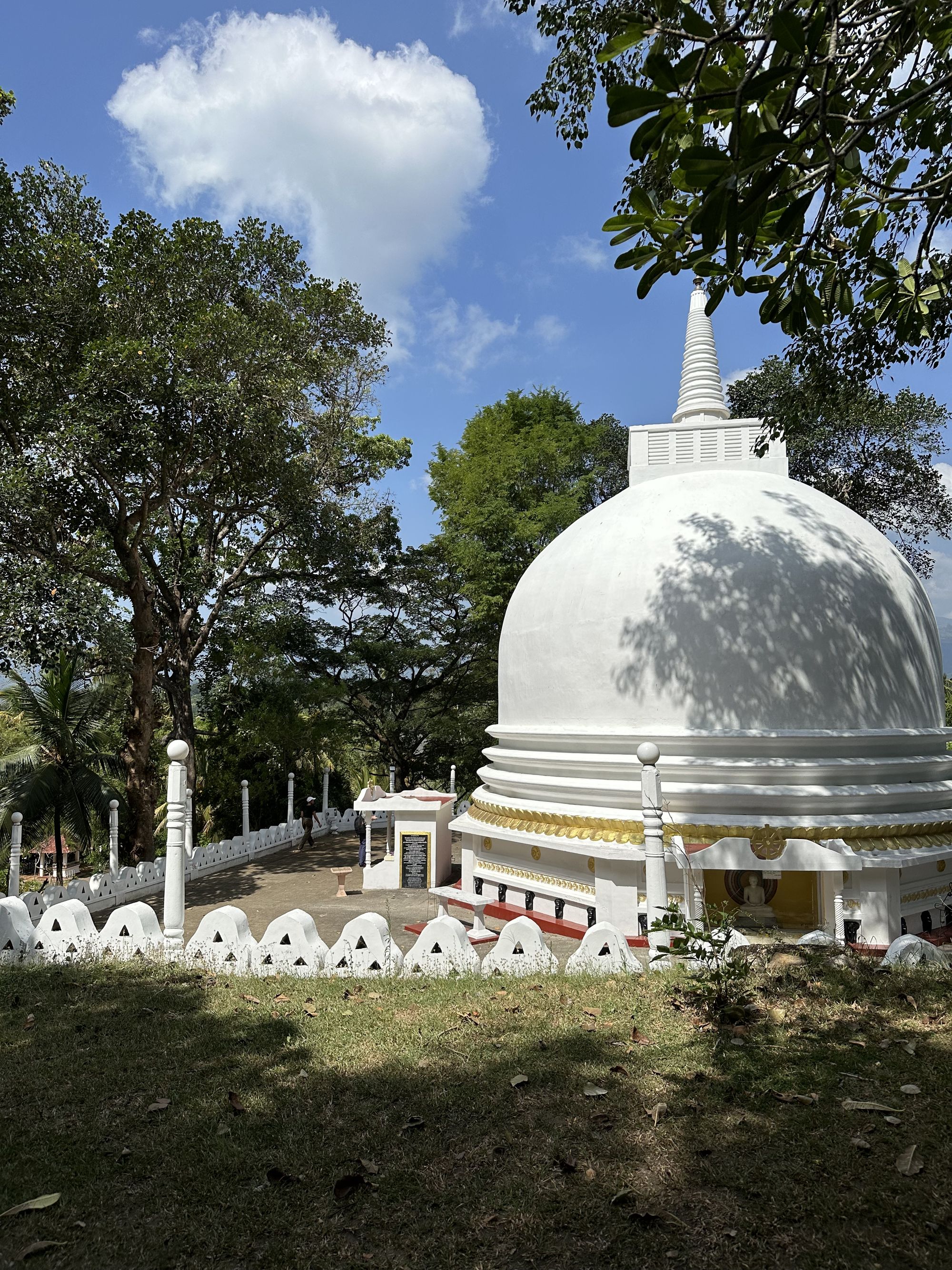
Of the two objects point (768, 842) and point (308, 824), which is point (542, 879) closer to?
point (768, 842)

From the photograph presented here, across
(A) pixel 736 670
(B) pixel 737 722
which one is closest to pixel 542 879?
(B) pixel 737 722

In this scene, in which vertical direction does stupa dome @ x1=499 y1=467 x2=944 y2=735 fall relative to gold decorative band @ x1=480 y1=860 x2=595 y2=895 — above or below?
above

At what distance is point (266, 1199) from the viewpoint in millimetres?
3836

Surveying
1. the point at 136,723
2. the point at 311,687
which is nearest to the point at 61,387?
the point at 136,723

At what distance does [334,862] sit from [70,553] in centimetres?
984

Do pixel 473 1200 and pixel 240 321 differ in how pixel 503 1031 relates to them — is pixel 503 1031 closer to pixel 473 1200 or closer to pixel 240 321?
pixel 473 1200

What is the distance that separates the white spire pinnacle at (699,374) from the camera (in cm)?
1641

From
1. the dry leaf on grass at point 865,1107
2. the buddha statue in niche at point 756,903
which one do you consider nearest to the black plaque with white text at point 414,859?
the buddha statue in niche at point 756,903

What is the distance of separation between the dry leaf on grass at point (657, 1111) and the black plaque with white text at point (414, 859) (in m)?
12.3

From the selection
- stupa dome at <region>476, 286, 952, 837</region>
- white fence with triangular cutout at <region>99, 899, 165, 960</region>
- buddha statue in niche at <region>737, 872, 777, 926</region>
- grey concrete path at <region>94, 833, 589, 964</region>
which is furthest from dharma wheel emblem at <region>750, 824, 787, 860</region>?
white fence with triangular cutout at <region>99, 899, 165, 960</region>

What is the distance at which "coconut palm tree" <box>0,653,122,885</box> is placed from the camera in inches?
709

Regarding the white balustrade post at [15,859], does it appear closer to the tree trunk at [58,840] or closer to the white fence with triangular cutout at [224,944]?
the white fence with triangular cutout at [224,944]

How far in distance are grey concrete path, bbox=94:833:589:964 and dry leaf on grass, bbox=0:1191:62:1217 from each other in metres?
6.78

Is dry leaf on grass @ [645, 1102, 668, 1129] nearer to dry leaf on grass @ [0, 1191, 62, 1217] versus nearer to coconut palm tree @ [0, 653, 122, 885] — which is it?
dry leaf on grass @ [0, 1191, 62, 1217]
